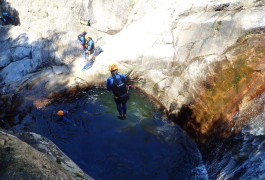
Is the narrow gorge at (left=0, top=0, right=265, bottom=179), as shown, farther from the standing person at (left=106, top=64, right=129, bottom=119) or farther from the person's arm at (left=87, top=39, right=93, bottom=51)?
the standing person at (left=106, top=64, right=129, bottom=119)

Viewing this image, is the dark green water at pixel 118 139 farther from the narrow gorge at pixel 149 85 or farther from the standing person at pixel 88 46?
the standing person at pixel 88 46

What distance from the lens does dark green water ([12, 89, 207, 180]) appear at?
8.16 metres

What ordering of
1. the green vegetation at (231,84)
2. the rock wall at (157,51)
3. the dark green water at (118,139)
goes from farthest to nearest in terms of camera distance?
1. the rock wall at (157,51)
2. the dark green water at (118,139)
3. the green vegetation at (231,84)

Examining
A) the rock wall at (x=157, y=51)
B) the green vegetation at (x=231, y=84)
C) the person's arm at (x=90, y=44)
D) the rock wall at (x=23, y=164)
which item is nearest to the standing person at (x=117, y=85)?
the rock wall at (x=157, y=51)

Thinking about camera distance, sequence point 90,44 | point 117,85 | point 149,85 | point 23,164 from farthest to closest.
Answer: point 90,44, point 149,85, point 117,85, point 23,164

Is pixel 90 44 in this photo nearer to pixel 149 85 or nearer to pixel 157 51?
pixel 157 51

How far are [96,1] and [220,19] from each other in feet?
36.2

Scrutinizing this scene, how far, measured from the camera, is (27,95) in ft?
41.8

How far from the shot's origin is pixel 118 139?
31.3ft

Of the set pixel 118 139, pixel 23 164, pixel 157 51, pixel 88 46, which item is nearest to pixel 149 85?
pixel 157 51

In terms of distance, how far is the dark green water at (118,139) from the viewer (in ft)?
26.8

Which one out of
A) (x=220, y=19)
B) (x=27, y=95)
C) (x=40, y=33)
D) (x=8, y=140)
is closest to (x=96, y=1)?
(x=40, y=33)

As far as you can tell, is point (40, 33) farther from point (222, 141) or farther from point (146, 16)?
point (222, 141)

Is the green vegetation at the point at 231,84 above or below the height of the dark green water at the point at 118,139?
above
